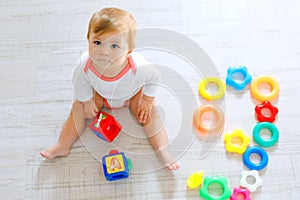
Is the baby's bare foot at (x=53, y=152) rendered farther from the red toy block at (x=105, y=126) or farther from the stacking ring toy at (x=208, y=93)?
the stacking ring toy at (x=208, y=93)

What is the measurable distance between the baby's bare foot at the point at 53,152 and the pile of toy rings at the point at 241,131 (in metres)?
0.32

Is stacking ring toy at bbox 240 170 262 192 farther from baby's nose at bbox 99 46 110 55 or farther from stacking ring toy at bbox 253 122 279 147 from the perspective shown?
baby's nose at bbox 99 46 110 55

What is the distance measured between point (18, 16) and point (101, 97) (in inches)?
15.4

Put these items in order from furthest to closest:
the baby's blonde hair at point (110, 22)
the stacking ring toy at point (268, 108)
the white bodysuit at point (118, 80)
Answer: the stacking ring toy at point (268, 108)
the white bodysuit at point (118, 80)
the baby's blonde hair at point (110, 22)

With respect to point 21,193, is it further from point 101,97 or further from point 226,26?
point 226,26

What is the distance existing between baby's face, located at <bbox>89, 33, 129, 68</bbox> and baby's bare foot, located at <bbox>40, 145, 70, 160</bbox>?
258mm

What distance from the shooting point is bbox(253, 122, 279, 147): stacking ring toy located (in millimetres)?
1164

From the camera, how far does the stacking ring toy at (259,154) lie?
1.14 m

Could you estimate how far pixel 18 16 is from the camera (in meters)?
1.36

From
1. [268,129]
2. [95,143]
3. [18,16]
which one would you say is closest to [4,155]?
[95,143]

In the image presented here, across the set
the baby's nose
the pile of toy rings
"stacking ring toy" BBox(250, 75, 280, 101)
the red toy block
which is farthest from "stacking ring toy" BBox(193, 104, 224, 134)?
the baby's nose

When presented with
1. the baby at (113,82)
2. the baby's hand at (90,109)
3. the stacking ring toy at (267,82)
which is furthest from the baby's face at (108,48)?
the stacking ring toy at (267,82)

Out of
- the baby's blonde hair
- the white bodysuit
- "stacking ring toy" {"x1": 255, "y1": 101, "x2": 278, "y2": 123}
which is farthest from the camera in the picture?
"stacking ring toy" {"x1": 255, "y1": 101, "x2": 278, "y2": 123}

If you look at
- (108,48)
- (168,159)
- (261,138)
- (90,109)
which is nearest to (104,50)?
(108,48)
